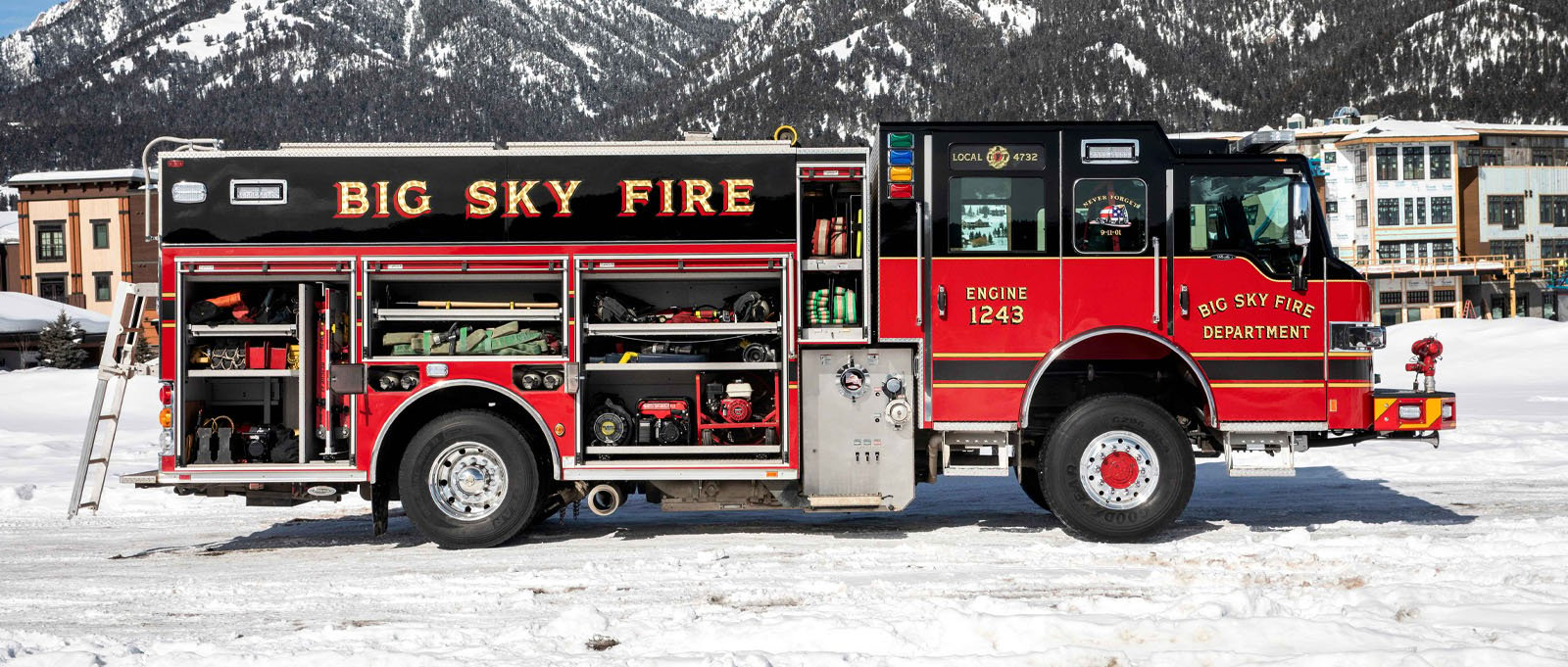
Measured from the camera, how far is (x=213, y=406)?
9.33 meters

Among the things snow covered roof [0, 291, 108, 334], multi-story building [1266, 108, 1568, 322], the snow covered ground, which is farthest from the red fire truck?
multi-story building [1266, 108, 1568, 322]

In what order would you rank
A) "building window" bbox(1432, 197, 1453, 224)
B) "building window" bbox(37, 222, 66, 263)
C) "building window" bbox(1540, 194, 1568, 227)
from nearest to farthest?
1. "building window" bbox(37, 222, 66, 263)
2. "building window" bbox(1432, 197, 1453, 224)
3. "building window" bbox(1540, 194, 1568, 227)

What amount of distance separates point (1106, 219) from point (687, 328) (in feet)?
11.1

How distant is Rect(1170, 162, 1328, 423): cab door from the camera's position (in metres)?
9.08

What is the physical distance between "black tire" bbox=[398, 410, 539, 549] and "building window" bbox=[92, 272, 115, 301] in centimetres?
6245

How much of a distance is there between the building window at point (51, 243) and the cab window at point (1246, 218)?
221 feet

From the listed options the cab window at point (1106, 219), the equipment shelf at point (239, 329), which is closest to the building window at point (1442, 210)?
the cab window at point (1106, 219)

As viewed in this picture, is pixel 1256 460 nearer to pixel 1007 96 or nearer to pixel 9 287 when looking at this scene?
pixel 9 287

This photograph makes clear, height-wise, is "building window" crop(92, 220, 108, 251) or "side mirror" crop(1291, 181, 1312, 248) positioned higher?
"building window" crop(92, 220, 108, 251)

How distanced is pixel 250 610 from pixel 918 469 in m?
5.02

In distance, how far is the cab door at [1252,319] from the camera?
9.08 metres

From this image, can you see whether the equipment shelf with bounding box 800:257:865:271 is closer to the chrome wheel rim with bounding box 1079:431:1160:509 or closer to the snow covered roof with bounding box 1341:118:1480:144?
the chrome wheel rim with bounding box 1079:431:1160:509

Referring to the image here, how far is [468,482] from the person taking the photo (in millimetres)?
9234

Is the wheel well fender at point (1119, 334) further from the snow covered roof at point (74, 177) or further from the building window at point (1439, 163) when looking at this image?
the building window at point (1439, 163)
